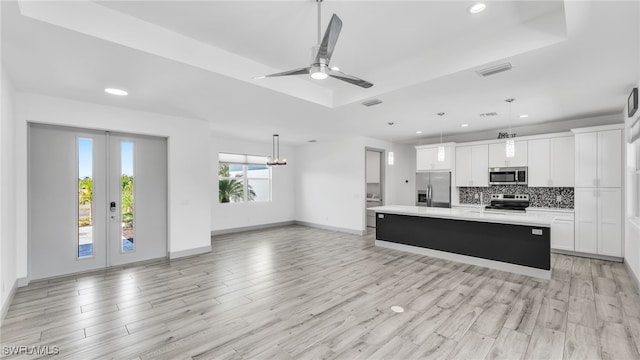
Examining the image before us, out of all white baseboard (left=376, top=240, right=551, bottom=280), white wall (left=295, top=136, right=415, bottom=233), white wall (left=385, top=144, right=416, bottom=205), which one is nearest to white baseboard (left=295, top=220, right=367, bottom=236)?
white wall (left=295, top=136, right=415, bottom=233)

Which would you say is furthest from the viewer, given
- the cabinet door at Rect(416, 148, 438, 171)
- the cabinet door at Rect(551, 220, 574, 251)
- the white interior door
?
the cabinet door at Rect(416, 148, 438, 171)

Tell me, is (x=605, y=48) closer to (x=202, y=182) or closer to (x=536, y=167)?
(x=536, y=167)

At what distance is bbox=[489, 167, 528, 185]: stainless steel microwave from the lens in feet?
19.6

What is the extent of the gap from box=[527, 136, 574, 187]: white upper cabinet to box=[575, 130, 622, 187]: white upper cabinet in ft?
0.90

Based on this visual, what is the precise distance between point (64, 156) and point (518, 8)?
6035mm

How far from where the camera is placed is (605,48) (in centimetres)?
259

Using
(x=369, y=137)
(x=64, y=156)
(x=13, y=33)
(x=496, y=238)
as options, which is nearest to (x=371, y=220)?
(x=369, y=137)

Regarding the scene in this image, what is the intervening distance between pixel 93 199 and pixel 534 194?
862cm

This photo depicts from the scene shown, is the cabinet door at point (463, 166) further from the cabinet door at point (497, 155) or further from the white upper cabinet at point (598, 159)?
the white upper cabinet at point (598, 159)

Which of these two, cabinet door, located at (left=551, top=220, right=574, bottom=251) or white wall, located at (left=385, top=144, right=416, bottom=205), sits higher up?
white wall, located at (left=385, top=144, right=416, bottom=205)

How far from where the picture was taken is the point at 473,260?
15.6 feet

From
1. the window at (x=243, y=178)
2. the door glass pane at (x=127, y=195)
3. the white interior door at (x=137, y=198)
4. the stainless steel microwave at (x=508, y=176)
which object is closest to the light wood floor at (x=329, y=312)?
the white interior door at (x=137, y=198)

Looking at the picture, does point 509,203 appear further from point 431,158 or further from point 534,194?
point 431,158

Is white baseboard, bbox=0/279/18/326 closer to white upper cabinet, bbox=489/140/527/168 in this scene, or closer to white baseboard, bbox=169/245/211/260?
white baseboard, bbox=169/245/211/260
